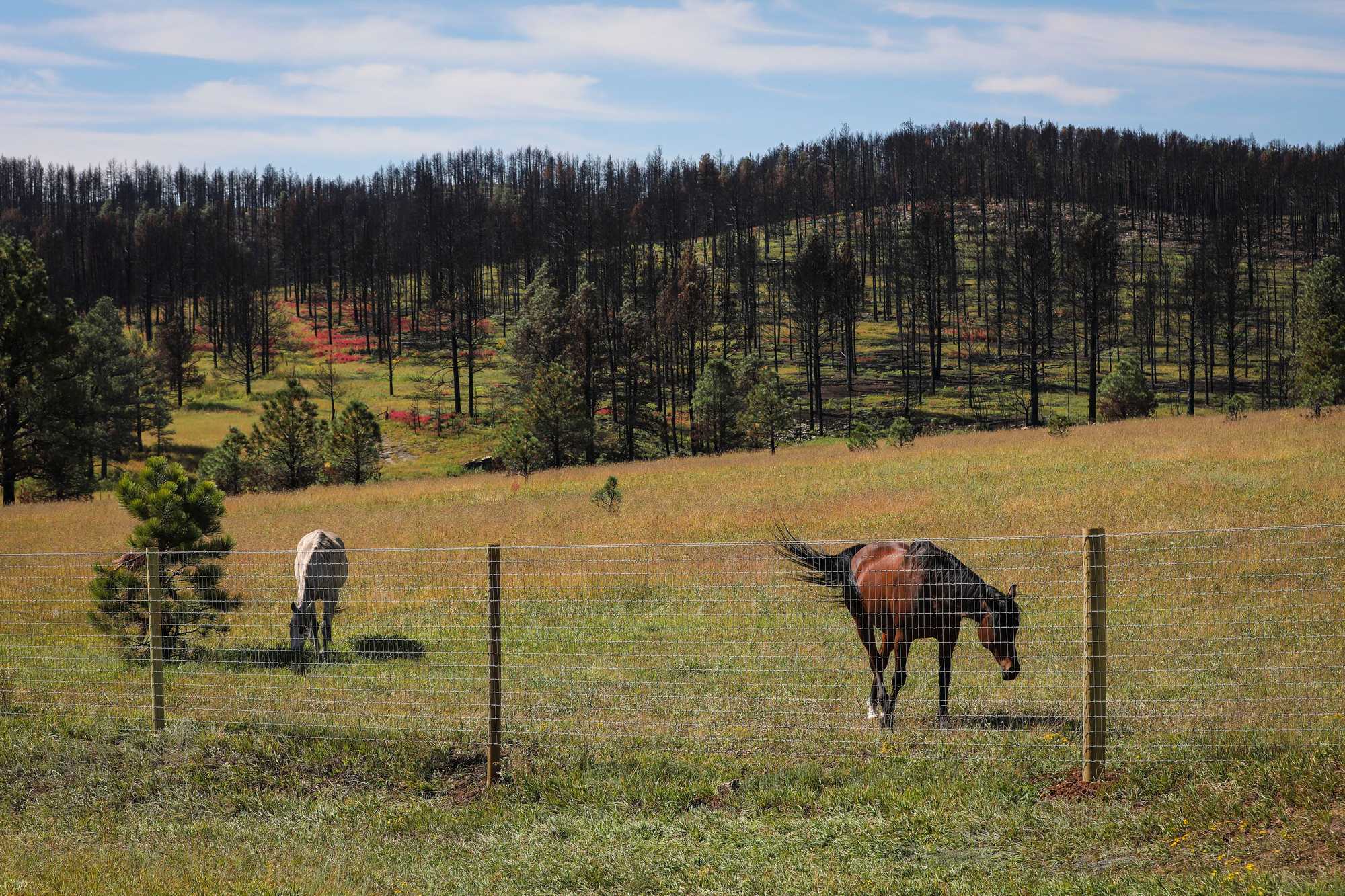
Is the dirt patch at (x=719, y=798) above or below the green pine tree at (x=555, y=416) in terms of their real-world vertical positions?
below

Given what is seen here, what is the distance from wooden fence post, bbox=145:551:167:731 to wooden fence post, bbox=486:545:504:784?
3569 millimetres

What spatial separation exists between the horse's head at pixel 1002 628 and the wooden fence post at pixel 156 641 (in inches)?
306

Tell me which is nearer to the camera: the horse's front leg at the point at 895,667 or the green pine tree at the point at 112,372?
the horse's front leg at the point at 895,667

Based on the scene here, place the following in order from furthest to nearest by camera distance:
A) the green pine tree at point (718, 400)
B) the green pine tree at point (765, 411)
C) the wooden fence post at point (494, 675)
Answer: the green pine tree at point (718, 400) < the green pine tree at point (765, 411) < the wooden fence post at point (494, 675)

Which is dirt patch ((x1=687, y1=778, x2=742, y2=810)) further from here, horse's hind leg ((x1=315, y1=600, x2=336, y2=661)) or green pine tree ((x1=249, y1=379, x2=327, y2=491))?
green pine tree ((x1=249, y1=379, x2=327, y2=491))

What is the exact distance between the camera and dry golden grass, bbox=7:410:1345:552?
19.2 meters

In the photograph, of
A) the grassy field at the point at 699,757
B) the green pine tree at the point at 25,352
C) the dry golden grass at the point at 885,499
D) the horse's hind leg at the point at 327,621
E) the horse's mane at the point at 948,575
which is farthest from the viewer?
the green pine tree at the point at 25,352

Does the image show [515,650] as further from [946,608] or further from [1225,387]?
[1225,387]

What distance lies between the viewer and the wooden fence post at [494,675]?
7.82m

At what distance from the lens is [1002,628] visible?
8.88 metres

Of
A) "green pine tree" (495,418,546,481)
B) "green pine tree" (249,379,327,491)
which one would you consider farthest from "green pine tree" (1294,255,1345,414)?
"green pine tree" (249,379,327,491)

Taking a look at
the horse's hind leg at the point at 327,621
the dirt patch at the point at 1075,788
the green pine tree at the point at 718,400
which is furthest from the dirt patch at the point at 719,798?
the green pine tree at the point at 718,400

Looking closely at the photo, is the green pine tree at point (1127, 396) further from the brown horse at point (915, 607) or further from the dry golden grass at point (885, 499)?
the brown horse at point (915, 607)

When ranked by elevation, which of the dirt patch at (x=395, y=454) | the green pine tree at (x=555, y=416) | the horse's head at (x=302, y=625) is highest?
the green pine tree at (x=555, y=416)
